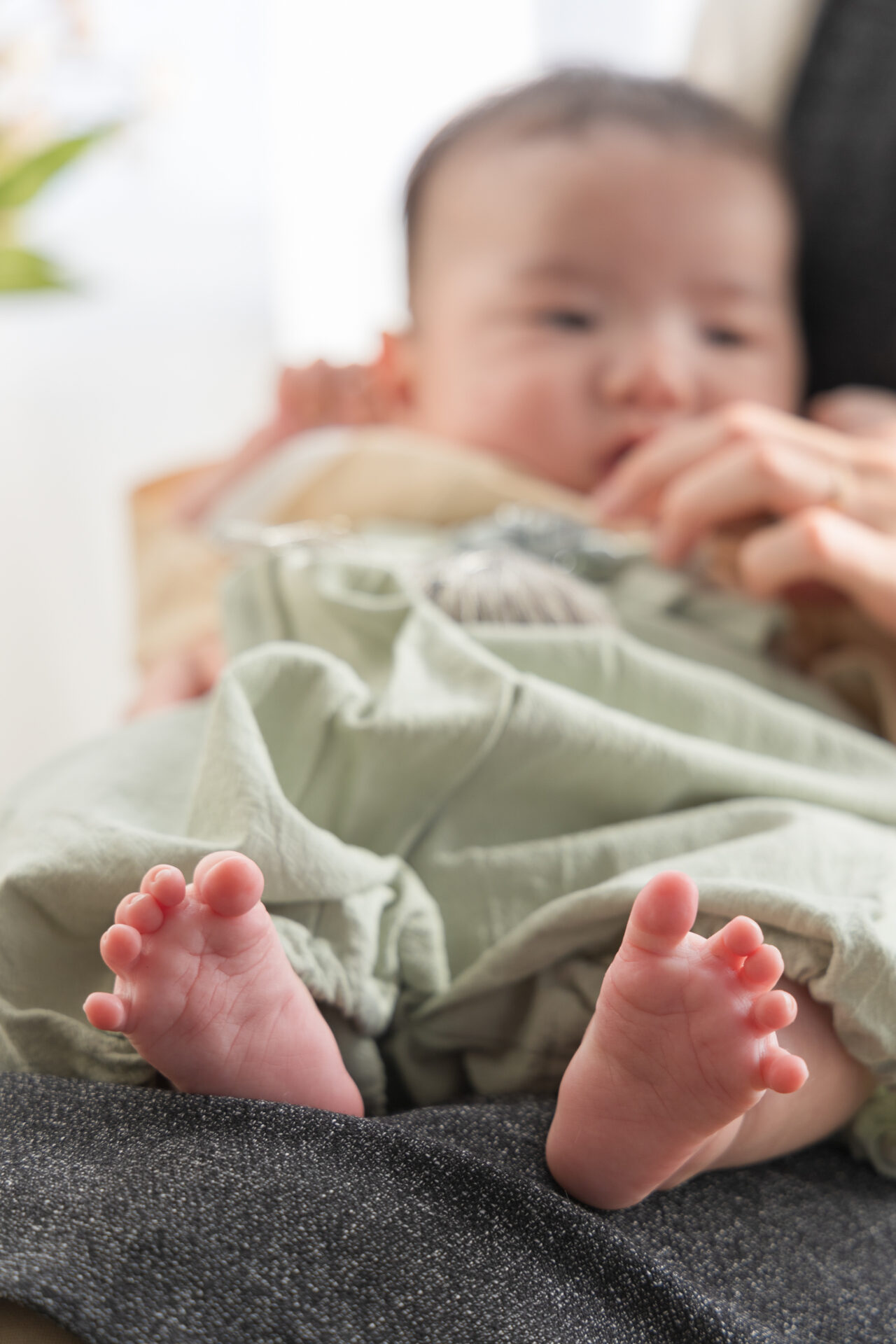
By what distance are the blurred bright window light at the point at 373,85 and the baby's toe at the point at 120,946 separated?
1.69 m

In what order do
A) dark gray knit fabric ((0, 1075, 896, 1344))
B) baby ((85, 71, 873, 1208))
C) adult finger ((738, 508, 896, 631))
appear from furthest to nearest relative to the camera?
adult finger ((738, 508, 896, 631)), baby ((85, 71, 873, 1208)), dark gray knit fabric ((0, 1075, 896, 1344))

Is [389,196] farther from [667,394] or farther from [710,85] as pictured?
[667,394]

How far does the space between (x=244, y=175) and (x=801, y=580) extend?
64.3 inches

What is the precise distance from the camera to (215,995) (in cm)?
38

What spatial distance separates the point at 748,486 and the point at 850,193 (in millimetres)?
532

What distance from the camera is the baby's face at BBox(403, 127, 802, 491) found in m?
0.99

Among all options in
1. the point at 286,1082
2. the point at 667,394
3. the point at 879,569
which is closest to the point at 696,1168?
the point at 286,1082

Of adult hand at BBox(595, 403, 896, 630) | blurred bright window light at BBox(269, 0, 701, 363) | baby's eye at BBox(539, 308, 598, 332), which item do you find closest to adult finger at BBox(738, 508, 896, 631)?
adult hand at BBox(595, 403, 896, 630)

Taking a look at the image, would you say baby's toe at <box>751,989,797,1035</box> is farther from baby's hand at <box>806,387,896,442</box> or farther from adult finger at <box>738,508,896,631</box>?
baby's hand at <box>806,387,896,442</box>

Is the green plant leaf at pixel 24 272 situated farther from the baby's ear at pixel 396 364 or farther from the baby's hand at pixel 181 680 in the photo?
the baby's hand at pixel 181 680

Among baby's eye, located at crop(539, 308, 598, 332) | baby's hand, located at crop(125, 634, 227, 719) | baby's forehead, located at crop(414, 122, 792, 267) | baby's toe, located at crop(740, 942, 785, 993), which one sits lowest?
baby's hand, located at crop(125, 634, 227, 719)

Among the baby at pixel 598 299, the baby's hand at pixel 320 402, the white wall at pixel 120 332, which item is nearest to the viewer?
the baby at pixel 598 299

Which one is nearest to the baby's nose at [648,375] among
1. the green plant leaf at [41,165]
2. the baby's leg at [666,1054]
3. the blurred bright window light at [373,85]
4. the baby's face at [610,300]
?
the baby's face at [610,300]

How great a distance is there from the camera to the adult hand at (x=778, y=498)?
711mm
